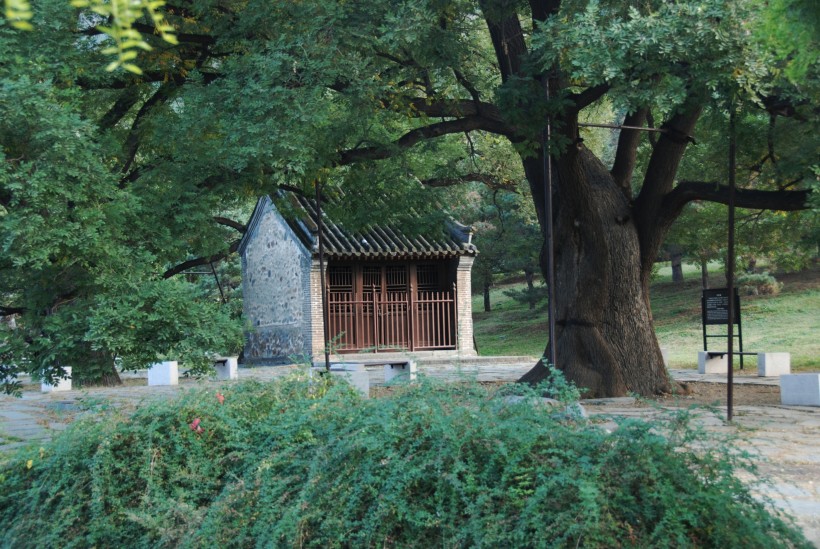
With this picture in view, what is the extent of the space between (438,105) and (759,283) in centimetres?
2350

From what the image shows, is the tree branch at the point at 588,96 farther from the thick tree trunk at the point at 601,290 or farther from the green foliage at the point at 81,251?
the green foliage at the point at 81,251

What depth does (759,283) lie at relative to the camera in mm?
31891

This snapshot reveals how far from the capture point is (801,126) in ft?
36.0

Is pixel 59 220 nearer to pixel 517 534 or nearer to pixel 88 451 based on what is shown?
pixel 88 451

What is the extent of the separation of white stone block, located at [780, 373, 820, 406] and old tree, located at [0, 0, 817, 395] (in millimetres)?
1732

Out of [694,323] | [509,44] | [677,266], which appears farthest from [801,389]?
[677,266]

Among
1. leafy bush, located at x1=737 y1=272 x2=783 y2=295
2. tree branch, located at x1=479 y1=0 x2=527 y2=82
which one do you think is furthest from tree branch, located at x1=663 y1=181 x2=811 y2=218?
leafy bush, located at x1=737 y1=272 x2=783 y2=295

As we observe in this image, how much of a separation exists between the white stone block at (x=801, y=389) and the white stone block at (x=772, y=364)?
4.83m

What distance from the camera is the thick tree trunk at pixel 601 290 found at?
461 inches

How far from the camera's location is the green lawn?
77.2ft

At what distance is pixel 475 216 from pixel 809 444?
25469 mm

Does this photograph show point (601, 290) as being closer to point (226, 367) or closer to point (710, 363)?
point (710, 363)

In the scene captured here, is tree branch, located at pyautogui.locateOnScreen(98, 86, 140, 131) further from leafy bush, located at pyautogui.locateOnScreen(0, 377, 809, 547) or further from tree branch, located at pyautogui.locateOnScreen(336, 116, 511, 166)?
leafy bush, located at pyautogui.locateOnScreen(0, 377, 809, 547)

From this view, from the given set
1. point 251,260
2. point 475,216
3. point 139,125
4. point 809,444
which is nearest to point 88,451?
point 809,444
